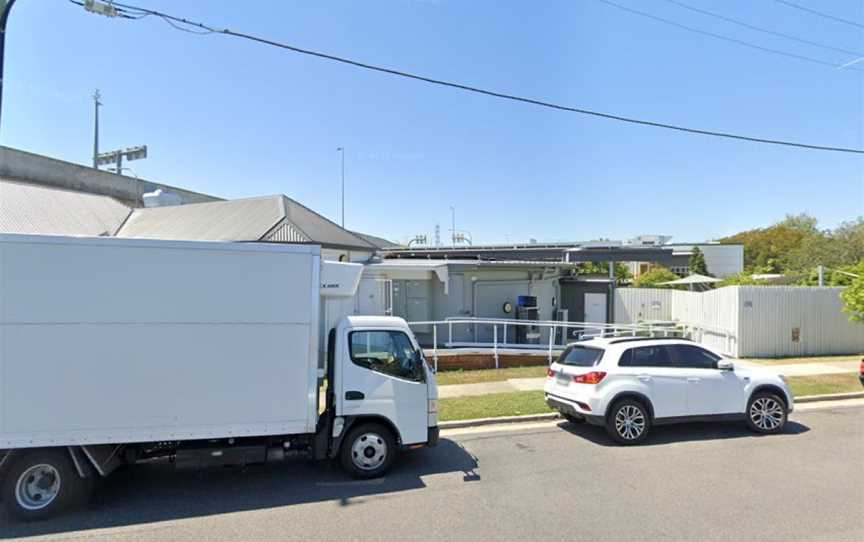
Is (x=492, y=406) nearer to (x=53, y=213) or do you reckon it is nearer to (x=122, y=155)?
(x=53, y=213)

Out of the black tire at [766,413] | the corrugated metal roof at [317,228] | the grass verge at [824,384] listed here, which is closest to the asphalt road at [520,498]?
the black tire at [766,413]

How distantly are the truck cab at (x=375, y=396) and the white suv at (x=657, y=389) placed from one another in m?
2.61

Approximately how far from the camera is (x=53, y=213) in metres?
17.9

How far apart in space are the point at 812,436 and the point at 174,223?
20067 mm

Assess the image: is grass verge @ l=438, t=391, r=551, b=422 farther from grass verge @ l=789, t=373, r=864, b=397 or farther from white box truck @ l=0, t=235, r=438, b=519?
grass verge @ l=789, t=373, r=864, b=397

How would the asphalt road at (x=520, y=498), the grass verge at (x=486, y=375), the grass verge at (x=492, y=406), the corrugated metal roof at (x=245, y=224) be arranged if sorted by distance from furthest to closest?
the corrugated metal roof at (x=245, y=224)
the grass verge at (x=486, y=375)
the grass verge at (x=492, y=406)
the asphalt road at (x=520, y=498)

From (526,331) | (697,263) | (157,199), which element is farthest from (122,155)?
(697,263)

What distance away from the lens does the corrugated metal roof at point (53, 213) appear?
16547mm

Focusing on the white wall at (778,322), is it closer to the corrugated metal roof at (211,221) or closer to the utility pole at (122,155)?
the corrugated metal roof at (211,221)

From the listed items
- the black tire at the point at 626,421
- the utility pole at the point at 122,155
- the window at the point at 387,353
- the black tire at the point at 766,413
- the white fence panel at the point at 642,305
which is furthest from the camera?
the utility pole at the point at 122,155

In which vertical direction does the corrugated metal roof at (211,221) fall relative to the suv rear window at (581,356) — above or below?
A: above

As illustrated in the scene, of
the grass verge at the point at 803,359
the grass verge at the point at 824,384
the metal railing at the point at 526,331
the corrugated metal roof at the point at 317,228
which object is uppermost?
the corrugated metal roof at the point at 317,228

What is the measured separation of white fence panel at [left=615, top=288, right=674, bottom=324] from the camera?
1786cm

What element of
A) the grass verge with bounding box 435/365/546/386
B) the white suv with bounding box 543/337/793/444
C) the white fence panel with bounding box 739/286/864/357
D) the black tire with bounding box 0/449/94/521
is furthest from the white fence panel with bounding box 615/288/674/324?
the black tire with bounding box 0/449/94/521
